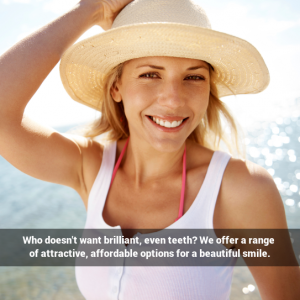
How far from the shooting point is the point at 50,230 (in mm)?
6082

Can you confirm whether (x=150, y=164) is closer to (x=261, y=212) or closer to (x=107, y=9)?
(x=261, y=212)

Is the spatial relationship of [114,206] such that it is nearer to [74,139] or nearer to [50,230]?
[74,139]

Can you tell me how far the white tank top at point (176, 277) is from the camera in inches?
62.5

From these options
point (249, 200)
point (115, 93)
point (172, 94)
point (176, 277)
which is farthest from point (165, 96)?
point (176, 277)

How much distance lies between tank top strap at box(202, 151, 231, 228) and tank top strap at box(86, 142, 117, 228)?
661 millimetres

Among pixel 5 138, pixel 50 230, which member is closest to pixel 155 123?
pixel 5 138

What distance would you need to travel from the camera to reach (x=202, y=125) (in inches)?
92.7

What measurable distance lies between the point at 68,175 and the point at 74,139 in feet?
0.87

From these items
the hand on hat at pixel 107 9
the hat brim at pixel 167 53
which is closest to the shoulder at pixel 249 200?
the hat brim at pixel 167 53

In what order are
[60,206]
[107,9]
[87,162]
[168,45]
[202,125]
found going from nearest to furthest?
1. [168,45]
2. [107,9]
3. [87,162]
4. [202,125]
5. [60,206]

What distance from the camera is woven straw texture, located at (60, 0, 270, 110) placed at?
1.55m

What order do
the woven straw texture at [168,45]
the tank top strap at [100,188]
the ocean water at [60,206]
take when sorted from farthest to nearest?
the ocean water at [60,206] < the tank top strap at [100,188] < the woven straw texture at [168,45]

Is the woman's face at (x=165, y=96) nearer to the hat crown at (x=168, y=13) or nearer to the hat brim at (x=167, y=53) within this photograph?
the hat brim at (x=167, y=53)

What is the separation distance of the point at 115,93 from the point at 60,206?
558cm
